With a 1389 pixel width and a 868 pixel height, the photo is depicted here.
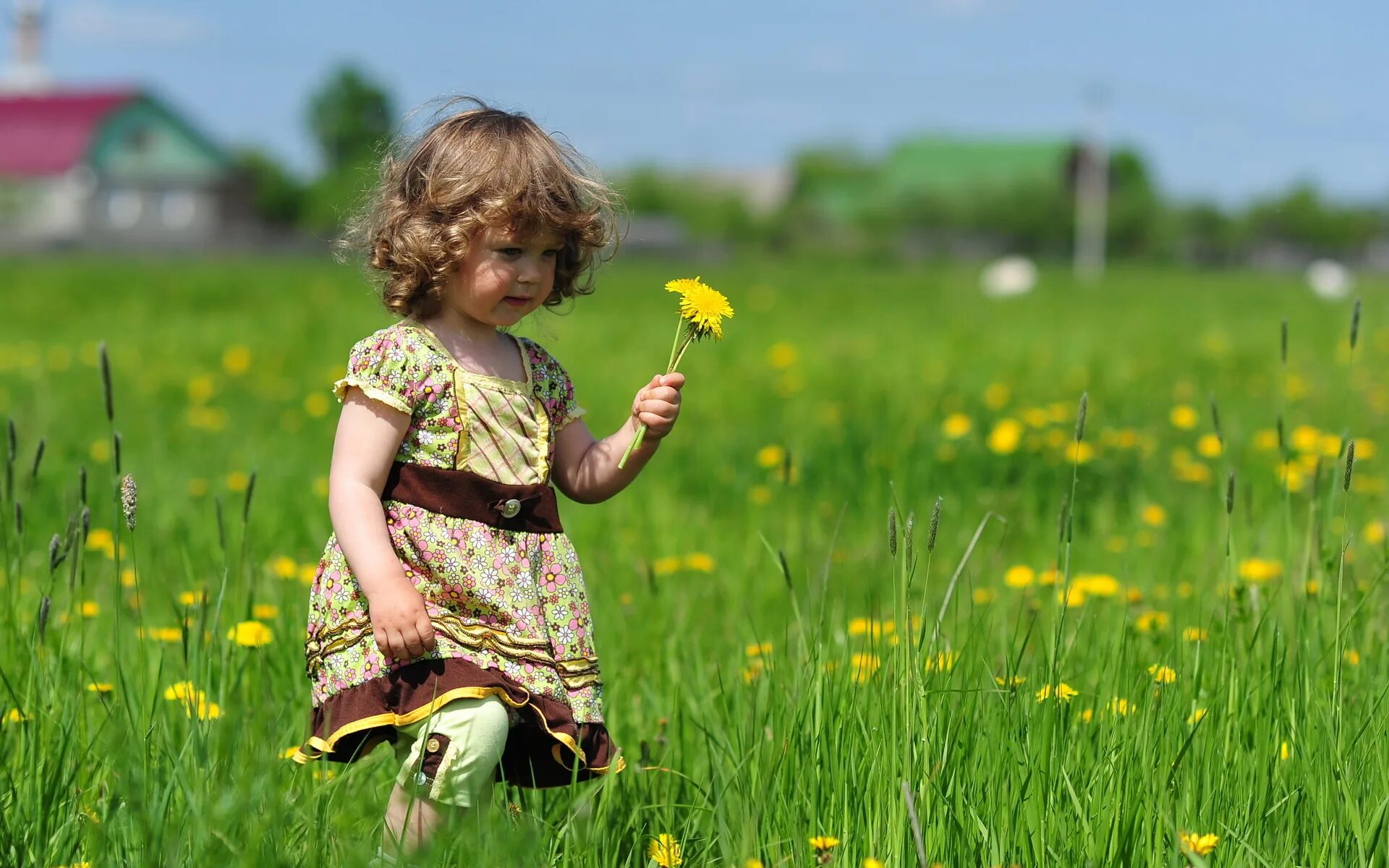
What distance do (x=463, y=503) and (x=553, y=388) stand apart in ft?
0.88

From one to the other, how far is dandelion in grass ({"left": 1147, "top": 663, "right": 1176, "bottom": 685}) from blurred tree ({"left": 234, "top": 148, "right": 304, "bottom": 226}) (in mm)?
60866

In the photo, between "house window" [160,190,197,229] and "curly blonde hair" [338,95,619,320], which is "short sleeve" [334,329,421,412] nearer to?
"curly blonde hair" [338,95,619,320]

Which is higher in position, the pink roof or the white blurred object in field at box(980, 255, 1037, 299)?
the pink roof

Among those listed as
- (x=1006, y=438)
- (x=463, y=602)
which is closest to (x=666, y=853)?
(x=463, y=602)

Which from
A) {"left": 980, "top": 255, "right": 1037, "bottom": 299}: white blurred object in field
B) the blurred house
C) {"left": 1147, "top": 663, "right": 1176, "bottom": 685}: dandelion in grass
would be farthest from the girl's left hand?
the blurred house

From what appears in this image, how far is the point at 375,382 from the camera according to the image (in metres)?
2.05

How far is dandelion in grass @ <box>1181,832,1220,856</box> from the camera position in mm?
1698

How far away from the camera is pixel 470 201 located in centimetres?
207

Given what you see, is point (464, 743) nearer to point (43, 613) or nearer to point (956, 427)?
point (43, 613)

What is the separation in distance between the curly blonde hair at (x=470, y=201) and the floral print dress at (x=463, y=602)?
0.11 m

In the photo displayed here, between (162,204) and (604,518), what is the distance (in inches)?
2273

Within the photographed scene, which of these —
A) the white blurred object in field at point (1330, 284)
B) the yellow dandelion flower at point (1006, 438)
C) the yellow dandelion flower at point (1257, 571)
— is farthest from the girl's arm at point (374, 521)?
the white blurred object in field at point (1330, 284)

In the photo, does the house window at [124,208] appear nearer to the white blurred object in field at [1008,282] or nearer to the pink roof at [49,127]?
the pink roof at [49,127]

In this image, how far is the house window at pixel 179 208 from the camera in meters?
57.5
